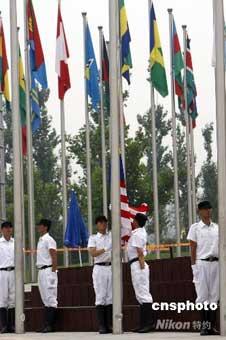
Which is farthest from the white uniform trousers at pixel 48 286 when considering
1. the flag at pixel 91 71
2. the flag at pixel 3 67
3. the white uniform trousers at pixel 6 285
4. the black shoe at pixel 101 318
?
the flag at pixel 91 71

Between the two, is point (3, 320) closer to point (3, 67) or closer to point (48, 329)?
point (48, 329)

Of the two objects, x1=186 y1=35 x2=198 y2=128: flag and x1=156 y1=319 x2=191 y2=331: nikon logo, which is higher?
x1=186 y1=35 x2=198 y2=128: flag

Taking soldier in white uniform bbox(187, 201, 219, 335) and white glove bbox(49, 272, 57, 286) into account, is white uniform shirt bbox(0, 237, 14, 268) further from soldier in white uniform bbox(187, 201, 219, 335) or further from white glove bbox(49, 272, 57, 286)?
soldier in white uniform bbox(187, 201, 219, 335)

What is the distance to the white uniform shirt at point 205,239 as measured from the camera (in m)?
15.3

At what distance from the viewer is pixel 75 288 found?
65.1ft

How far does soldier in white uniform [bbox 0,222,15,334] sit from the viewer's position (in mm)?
17953

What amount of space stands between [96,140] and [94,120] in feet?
25.3

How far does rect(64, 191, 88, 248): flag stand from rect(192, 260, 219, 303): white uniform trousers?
10430 millimetres

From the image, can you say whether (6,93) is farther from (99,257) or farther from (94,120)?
(94,120)

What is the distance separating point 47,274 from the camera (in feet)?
57.8

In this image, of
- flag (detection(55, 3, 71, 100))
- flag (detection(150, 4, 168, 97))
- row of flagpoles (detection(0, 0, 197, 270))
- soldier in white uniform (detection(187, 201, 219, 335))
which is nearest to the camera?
soldier in white uniform (detection(187, 201, 219, 335))

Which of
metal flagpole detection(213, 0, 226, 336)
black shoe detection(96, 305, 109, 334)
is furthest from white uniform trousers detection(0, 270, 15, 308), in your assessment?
metal flagpole detection(213, 0, 226, 336)

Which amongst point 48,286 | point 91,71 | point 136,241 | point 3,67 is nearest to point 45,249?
point 48,286

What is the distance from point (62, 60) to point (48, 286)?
1192 centimetres
